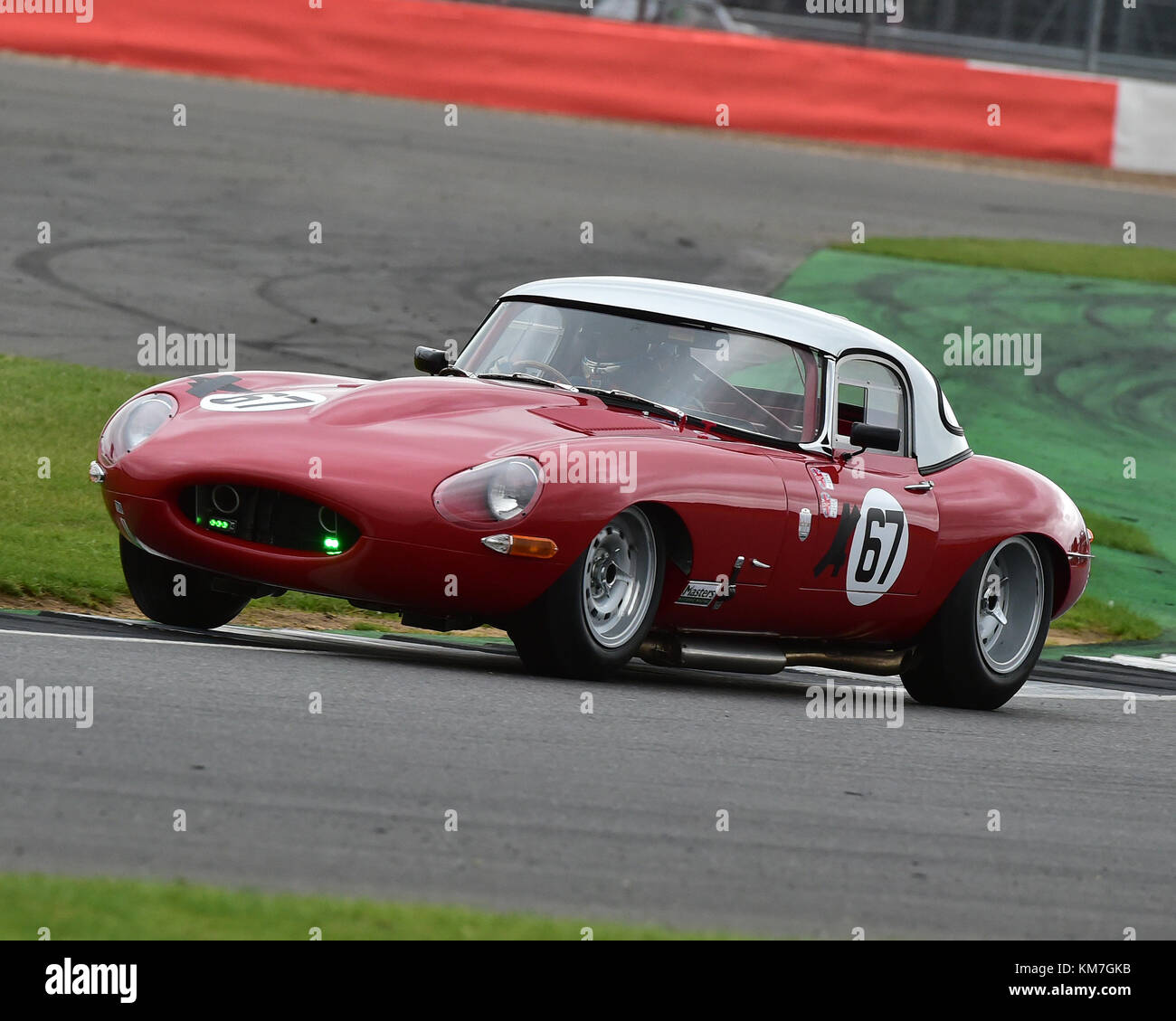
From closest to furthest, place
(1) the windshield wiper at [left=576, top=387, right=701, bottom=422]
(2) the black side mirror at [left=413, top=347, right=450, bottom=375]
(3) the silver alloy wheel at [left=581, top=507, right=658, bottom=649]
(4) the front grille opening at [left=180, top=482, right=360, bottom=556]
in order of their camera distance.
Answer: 1. (4) the front grille opening at [left=180, top=482, right=360, bottom=556]
2. (3) the silver alloy wheel at [left=581, top=507, right=658, bottom=649]
3. (1) the windshield wiper at [left=576, top=387, right=701, bottom=422]
4. (2) the black side mirror at [left=413, top=347, right=450, bottom=375]

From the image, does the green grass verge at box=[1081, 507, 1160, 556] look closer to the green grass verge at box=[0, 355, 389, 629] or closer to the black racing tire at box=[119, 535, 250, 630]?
the green grass verge at box=[0, 355, 389, 629]

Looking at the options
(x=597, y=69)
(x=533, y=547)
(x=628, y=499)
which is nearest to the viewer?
(x=533, y=547)

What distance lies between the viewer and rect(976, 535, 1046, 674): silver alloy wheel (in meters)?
8.87

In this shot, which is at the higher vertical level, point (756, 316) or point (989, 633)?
point (756, 316)

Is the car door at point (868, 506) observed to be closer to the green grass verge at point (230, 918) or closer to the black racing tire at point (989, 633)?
the black racing tire at point (989, 633)

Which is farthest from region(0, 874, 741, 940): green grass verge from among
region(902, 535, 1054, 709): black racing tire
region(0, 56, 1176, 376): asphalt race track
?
region(0, 56, 1176, 376): asphalt race track

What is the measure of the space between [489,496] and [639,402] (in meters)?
1.14

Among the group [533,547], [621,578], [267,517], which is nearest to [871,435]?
[621,578]

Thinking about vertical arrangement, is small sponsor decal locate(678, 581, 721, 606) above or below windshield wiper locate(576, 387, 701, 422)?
below

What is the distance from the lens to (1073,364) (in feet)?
55.2

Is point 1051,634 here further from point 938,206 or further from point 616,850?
point 938,206

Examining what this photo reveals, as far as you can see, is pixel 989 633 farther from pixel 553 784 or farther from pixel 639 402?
pixel 553 784

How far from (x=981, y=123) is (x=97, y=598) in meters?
17.2

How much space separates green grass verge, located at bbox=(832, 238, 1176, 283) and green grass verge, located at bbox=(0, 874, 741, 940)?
606 inches
